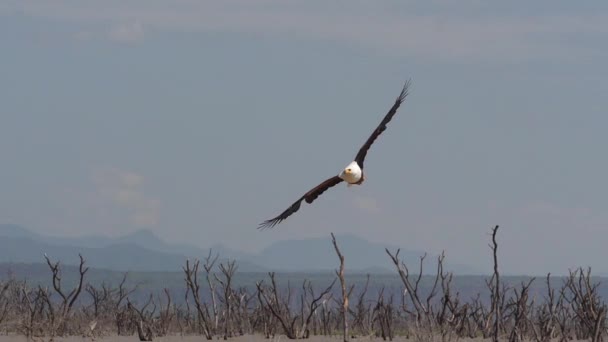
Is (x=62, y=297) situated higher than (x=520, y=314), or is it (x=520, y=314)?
(x=62, y=297)

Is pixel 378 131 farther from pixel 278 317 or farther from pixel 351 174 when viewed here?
pixel 278 317

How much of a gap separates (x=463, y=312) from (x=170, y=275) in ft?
419

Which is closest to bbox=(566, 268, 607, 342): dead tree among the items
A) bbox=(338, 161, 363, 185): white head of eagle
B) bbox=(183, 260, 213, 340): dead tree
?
bbox=(338, 161, 363, 185): white head of eagle

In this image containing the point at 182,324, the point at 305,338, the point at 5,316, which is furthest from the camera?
the point at 182,324

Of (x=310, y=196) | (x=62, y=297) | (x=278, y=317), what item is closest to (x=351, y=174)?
(x=310, y=196)

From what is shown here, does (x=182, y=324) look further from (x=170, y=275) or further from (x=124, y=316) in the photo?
(x=170, y=275)

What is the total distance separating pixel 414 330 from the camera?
20.4m

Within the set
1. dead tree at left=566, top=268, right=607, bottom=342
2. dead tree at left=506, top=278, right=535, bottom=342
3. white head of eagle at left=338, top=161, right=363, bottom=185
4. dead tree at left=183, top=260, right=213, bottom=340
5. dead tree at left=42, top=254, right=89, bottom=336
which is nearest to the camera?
white head of eagle at left=338, top=161, right=363, bottom=185

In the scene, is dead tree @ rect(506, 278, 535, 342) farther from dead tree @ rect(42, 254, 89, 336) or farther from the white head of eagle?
dead tree @ rect(42, 254, 89, 336)

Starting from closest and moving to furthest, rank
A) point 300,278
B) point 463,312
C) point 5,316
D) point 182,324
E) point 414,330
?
1. point 414,330
2. point 463,312
3. point 5,316
4. point 182,324
5. point 300,278

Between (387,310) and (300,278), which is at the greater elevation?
(300,278)

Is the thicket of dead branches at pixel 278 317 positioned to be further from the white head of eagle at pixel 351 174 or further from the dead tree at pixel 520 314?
the white head of eagle at pixel 351 174

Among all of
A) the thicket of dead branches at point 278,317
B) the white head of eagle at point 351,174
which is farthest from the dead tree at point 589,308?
the white head of eagle at point 351,174

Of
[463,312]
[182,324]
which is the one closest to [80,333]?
[182,324]
